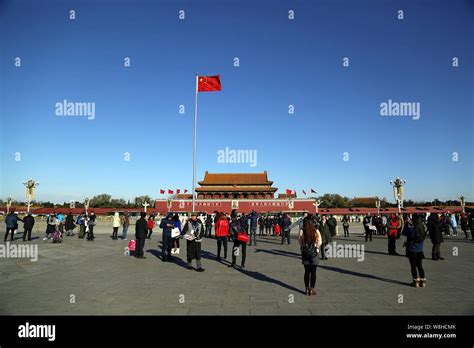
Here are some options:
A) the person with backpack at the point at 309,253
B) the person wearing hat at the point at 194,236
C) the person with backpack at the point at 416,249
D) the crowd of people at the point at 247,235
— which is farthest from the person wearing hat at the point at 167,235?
the person with backpack at the point at 416,249

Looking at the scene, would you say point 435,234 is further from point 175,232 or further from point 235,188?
point 235,188

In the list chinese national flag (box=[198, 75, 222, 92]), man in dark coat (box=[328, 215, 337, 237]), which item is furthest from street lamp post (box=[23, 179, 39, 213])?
man in dark coat (box=[328, 215, 337, 237])

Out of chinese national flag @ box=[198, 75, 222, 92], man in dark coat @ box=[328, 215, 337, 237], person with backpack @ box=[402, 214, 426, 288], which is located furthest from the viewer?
chinese national flag @ box=[198, 75, 222, 92]

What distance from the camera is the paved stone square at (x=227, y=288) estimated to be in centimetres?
476

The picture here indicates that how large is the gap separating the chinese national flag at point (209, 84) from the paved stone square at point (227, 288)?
37.1ft

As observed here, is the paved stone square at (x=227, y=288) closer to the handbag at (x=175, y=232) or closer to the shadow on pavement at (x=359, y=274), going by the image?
the shadow on pavement at (x=359, y=274)

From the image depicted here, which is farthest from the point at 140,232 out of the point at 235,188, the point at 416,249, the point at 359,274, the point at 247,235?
the point at 235,188

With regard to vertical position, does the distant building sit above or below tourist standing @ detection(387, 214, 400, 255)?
above

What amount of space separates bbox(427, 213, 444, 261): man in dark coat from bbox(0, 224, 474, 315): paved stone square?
0.61 m

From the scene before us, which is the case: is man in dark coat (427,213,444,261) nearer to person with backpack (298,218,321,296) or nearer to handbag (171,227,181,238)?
person with backpack (298,218,321,296)

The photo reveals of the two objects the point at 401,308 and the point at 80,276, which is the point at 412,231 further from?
the point at 80,276

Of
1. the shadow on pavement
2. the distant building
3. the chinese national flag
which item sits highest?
the chinese national flag

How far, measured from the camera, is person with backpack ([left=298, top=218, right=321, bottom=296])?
5641 millimetres
